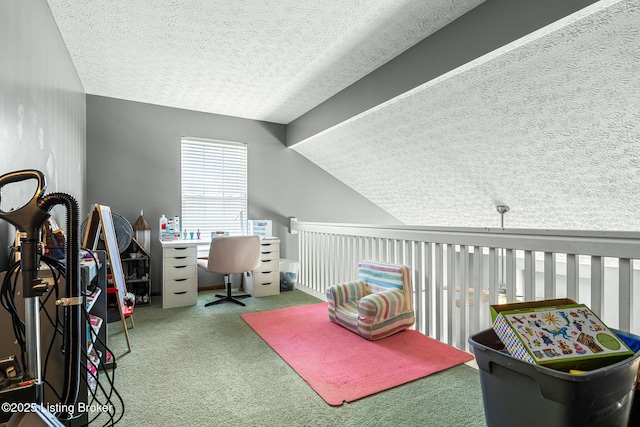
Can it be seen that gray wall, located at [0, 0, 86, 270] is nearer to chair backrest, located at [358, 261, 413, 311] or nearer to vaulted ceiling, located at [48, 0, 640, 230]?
vaulted ceiling, located at [48, 0, 640, 230]

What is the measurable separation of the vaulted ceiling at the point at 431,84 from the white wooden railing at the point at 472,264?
0.82 m

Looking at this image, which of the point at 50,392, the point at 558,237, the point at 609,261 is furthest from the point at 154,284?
the point at 609,261

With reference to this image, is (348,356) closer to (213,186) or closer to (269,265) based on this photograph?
(269,265)

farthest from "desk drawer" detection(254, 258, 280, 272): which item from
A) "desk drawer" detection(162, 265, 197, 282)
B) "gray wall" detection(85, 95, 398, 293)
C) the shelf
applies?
the shelf

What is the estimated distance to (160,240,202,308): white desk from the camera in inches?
144

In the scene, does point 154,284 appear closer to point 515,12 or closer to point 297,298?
point 297,298

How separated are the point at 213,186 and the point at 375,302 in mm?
3030

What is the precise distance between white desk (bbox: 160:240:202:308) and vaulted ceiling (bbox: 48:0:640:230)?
1781 millimetres

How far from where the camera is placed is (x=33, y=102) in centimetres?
192

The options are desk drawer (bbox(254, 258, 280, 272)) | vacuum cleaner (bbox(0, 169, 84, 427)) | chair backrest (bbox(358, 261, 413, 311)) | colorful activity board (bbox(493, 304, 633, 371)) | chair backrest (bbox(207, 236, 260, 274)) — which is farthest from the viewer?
desk drawer (bbox(254, 258, 280, 272))

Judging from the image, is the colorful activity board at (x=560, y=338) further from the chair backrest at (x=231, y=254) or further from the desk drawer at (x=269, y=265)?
the desk drawer at (x=269, y=265)

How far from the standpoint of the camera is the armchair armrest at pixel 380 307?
2.59 meters

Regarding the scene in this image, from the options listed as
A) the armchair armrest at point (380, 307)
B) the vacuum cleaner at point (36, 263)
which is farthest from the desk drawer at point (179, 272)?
the vacuum cleaner at point (36, 263)

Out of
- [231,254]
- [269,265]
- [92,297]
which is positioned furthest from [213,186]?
[92,297]
